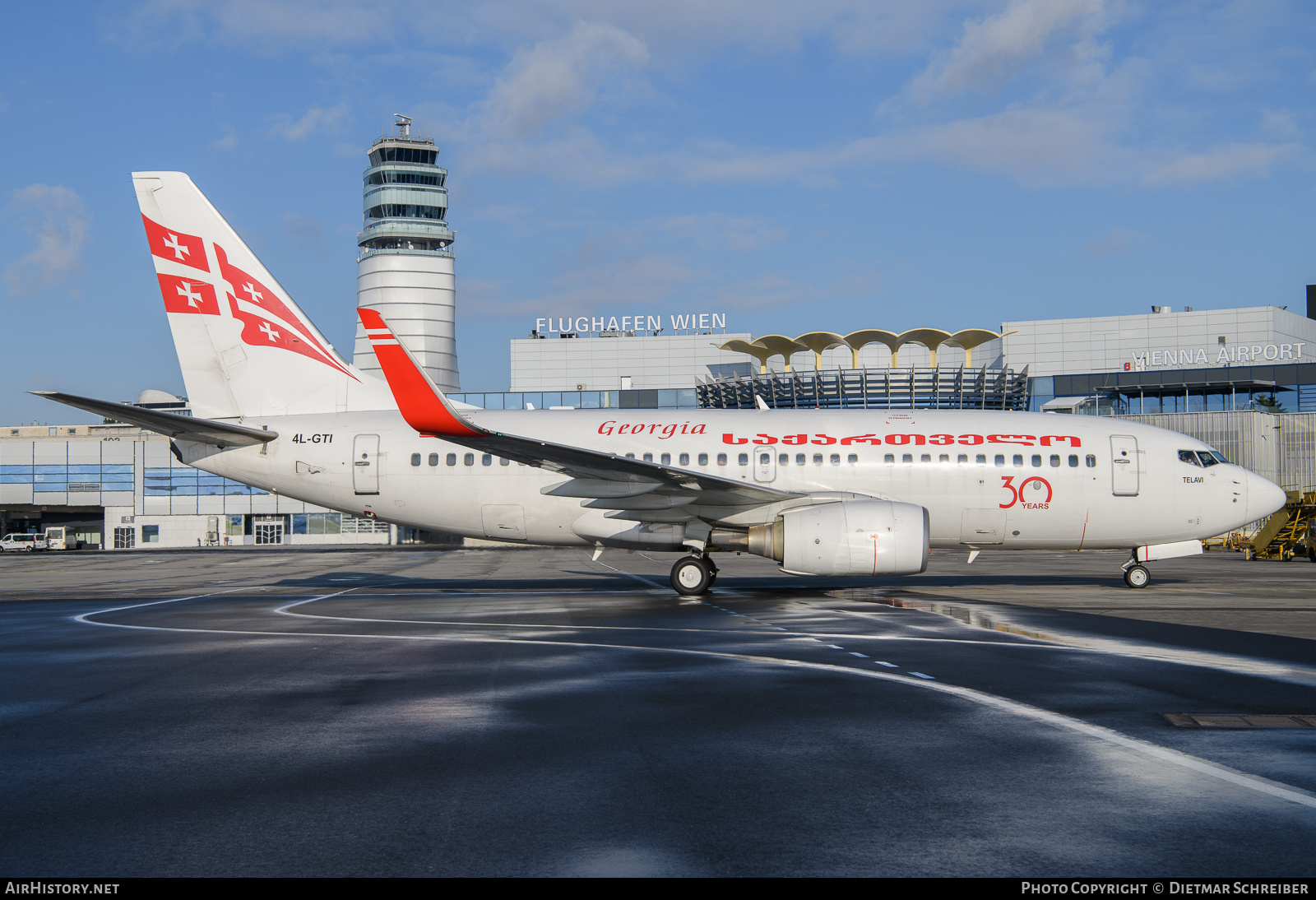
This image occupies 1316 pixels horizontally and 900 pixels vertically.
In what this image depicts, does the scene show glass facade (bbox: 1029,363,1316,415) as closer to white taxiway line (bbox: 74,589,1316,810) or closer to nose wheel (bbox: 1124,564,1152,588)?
nose wheel (bbox: 1124,564,1152,588)

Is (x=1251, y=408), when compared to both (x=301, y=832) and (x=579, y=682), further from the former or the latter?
(x=301, y=832)

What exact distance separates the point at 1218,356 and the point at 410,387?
85515 millimetres

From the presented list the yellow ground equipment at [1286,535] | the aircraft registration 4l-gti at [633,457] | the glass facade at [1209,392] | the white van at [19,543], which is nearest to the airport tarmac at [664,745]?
the aircraft registration 4l-gti at [633,457]

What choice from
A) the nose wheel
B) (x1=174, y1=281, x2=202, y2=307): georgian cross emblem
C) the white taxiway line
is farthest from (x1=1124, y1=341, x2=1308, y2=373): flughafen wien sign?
the white taxiway line

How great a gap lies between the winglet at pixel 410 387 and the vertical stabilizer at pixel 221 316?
240 inches

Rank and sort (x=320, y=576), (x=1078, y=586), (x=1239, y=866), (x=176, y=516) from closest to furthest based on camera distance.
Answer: (x=1239, y=866) → (x=1078, y=586) → (x=320, y=576) → (x=176, y=516)

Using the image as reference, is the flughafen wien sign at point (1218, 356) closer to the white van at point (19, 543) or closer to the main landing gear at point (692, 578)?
the main landing gear at point (692, 578)

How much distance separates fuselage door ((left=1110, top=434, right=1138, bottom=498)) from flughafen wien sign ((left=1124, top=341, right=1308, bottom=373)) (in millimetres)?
69634

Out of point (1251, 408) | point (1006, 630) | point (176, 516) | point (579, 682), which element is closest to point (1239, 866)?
point (579, 682)

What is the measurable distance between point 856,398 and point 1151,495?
50784 mm

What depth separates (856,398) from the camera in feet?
236

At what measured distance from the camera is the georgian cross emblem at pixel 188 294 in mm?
22141

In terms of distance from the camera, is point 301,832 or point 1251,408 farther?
point 1251,408

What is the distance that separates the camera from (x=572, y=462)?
61.0 ft
